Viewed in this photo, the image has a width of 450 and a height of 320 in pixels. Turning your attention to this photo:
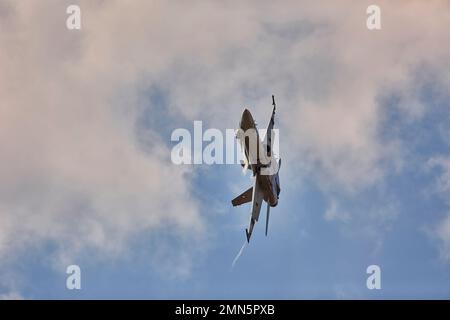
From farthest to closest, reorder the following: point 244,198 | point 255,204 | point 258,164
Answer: point 244,198
point 255,204
point 258,164

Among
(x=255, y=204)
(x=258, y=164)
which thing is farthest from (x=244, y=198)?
(x=258, y=164)

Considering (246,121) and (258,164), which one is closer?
(246,121)

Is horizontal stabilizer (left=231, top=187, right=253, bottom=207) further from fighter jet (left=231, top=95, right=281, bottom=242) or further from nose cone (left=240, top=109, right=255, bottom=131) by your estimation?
nose cone (left=240, top=109, right=255, bottom=131)

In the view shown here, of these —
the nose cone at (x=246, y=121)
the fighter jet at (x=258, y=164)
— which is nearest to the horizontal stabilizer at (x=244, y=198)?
the fighter jet at (x=258, y=164)

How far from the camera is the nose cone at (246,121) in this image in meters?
111

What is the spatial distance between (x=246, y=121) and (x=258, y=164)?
33.4 feet

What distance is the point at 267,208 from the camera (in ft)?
420

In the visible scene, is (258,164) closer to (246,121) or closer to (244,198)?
(246,121)

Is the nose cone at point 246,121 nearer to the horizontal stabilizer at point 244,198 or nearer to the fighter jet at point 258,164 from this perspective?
the fighter jet at point 258,164

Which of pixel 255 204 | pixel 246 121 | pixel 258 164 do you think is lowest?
pixel 255 204

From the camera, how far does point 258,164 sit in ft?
390

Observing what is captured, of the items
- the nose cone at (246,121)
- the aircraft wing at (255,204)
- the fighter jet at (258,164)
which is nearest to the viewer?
the nose cone at (246,121)

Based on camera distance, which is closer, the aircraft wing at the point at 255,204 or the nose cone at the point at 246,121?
the nose cone at the point at 246,121

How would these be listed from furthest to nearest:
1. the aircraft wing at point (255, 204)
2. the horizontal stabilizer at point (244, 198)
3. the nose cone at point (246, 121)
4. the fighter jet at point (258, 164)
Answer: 1. the horizontal stabilizer at point (244, 198)
2. the aircraft wing at point (255, 204)
3. the fighter jet at point (258, 164)
4. the nose cone at point (246, 121)
